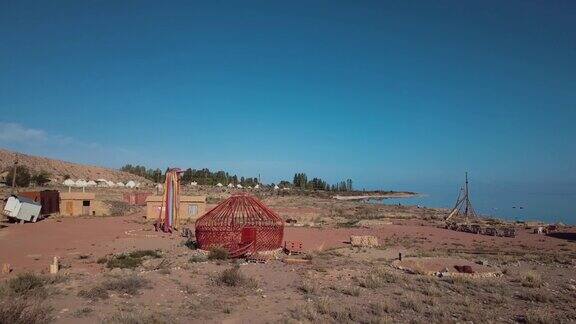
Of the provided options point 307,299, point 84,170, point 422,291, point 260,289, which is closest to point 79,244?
point 260,289

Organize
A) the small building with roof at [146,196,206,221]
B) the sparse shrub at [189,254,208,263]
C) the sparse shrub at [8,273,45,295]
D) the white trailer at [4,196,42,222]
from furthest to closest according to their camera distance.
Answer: the small building with roof at [146,196,206,221] → the white trailer at [4,196,42,222] → the sparse shrub at [189,254,208,263] → the sparse shrub at [8,273,45,295]

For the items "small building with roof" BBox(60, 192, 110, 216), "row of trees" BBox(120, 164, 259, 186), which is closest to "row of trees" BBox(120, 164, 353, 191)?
"row of trees" BBox(120, 164, 259, 186)

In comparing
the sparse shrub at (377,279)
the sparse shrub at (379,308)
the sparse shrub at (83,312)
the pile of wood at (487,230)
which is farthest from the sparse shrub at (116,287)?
the pile of wood at (487,230)

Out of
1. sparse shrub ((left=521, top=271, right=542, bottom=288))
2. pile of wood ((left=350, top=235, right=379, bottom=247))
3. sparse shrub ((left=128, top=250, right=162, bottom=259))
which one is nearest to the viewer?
sparse shrub ((left=521, top=271, right=542, bottom=288))

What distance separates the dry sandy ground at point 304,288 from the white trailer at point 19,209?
9766 mm

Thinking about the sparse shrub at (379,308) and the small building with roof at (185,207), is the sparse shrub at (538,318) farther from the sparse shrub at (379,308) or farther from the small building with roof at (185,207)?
the small building with roof at (185,207)

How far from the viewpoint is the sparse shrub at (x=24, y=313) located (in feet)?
28.4

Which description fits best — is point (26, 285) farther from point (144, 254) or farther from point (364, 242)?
point (364, 242)

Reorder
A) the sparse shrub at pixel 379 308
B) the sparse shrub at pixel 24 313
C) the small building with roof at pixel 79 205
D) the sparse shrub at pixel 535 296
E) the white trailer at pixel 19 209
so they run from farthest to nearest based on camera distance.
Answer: the small building with roof at pixel 79 205 → the white trailer at pixel 19 209 → the sparse shrub at pixel 535 296 → the sparse shrub at pixel 379 308 → the sparse shrub at pixel 24 313

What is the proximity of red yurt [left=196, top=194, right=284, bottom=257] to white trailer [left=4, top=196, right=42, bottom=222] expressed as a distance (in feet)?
63.6

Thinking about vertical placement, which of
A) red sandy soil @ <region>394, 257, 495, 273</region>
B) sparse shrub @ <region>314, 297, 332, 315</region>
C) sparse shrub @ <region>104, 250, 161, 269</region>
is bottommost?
red sandy soil @ <region>394, 257, 495, 273</region>

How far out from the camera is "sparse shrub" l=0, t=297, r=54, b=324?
8646 mm

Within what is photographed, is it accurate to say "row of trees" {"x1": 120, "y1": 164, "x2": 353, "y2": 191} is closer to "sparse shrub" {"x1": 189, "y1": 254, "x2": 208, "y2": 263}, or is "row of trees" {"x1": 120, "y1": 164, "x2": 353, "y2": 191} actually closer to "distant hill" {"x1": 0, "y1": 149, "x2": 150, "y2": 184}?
"distant hill" {"x1": 0, "y1": 149, "x2": 150, "y2": 184}

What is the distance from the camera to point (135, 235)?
28609 millimetres
